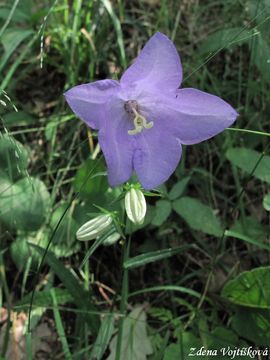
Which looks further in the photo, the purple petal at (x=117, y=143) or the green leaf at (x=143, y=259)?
the green leaf at (x=143, y=259)

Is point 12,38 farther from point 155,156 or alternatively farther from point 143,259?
point 143,259

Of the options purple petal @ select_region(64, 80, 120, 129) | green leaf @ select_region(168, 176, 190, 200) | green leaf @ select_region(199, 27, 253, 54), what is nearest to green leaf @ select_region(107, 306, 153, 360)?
green leaf @ select_region(168, 176, 190, 200)

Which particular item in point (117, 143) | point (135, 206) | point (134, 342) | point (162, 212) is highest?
point (117, 143)

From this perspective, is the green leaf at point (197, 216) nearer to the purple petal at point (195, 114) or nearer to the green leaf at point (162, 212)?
the green leaf at point (162, 212)

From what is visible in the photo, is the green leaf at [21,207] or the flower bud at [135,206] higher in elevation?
the flower bud at [135,206]

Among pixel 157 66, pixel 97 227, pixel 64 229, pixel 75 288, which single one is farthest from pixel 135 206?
pixel 64 229

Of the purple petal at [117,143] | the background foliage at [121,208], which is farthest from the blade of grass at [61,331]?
the purple petal at [117,143]

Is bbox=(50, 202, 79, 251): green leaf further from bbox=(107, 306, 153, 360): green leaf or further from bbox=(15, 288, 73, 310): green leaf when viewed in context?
bbox=(107, 306, 153, 360): green leaf
